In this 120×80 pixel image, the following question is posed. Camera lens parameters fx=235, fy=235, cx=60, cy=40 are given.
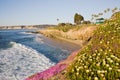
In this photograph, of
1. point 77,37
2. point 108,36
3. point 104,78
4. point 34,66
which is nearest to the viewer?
point 104,78

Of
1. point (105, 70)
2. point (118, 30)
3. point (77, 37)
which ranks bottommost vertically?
point (77, 37)

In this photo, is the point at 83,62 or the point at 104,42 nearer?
the point at 83,62

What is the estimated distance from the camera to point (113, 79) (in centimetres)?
732

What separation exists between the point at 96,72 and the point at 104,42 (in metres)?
4.41

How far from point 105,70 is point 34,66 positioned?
14768 mm

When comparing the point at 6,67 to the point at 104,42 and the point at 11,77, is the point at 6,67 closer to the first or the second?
the point at 11,77

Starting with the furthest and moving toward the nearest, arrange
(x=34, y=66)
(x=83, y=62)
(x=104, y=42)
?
(x=34, y=66), (x=104, y=42), (x=83, y=62)

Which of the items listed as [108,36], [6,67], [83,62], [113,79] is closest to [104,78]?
[113,79]

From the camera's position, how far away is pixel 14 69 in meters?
20.3

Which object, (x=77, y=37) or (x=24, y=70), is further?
(x=77, y=37)

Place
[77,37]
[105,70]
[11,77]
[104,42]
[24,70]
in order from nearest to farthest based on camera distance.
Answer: [105,70] → [104,42] → [11,77] → [24,70] → [77,37]

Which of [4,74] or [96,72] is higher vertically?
[96,72]

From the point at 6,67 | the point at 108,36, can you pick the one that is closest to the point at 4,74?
the point at 6,67

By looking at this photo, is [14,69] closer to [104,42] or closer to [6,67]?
[6,67]
